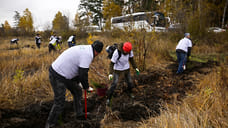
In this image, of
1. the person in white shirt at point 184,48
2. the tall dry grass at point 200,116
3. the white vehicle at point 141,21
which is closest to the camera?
the tall dry grass at point 200,116

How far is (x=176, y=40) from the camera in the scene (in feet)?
33.1

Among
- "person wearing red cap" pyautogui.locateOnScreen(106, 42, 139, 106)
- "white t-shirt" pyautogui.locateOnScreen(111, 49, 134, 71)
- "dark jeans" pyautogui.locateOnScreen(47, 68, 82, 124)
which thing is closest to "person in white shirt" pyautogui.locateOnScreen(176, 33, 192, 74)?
"person wearing red cap" pyautogui.locateOnScreen(106, 42, 139, 106)

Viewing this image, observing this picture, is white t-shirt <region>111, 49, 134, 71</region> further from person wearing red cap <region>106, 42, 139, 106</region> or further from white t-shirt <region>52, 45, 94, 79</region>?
white t-shirt <region>52, 45, 94, 79</region>

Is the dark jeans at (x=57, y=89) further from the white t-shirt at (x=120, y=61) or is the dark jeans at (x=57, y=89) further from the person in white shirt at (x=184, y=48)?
the person in white shirt at (x=184, y=48)

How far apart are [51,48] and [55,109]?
319 inches

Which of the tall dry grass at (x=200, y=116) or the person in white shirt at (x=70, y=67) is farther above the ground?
the person in white shirt at (x=70, y=67)

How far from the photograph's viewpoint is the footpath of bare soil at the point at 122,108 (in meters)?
3.08

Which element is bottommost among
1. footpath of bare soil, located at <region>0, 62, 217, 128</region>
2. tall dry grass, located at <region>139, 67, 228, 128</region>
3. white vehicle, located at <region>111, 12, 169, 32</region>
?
footpath of bare soil, located at <region>0, 62, 217, 128</region>

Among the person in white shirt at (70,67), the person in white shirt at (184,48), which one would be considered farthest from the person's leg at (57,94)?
the person in white shirt at (184,48)

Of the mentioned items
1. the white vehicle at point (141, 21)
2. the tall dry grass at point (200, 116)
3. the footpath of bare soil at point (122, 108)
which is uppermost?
the white vehicle at point (141, 21)

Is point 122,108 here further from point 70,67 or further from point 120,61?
point 70,67

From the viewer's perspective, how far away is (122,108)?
3.70 m

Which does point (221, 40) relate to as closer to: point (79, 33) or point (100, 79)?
point (100, 79)

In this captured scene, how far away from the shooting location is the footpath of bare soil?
121 inches
